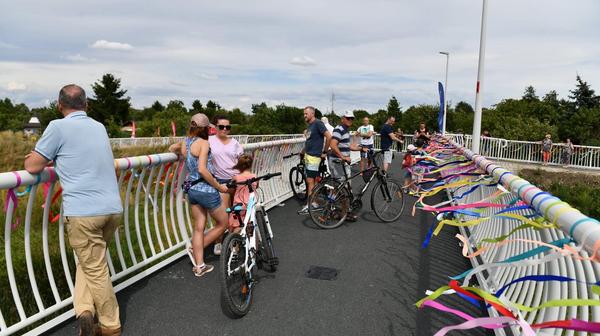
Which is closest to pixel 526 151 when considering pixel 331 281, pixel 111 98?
pixel 331 281

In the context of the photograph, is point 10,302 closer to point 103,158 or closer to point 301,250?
point 103,158

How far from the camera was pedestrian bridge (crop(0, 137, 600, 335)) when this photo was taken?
252 cm

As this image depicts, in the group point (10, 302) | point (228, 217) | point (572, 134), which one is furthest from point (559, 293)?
point (572, 134)

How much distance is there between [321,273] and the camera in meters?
4.71

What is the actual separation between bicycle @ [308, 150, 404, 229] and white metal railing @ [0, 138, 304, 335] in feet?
4.89

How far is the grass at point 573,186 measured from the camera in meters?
20.9

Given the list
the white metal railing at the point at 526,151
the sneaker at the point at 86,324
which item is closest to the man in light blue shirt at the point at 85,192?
the sneaker at the point at 86,324

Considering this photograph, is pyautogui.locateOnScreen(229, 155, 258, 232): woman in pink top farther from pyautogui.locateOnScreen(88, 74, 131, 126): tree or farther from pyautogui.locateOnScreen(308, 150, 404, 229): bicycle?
pyautogui.locateOnScreen(88, 74, 131, 126): tree

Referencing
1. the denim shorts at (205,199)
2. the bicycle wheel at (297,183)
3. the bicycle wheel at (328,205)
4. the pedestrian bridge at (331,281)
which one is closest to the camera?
the pedestrian bridge at (331,281)

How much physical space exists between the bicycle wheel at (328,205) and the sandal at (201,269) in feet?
7.10

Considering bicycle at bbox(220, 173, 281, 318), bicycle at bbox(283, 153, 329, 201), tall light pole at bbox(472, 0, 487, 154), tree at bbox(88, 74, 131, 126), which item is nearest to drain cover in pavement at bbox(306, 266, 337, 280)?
bicycle at bbox(220, 173, 281, 318)

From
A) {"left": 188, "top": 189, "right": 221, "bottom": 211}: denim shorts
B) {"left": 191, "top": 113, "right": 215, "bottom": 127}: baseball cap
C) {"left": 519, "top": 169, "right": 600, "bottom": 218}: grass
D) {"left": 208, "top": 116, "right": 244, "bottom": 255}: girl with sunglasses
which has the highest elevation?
{"left": 191, "top": 113, "right": 215, "bottom": 127}: baseball cap

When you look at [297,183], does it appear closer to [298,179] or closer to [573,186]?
[298,179]

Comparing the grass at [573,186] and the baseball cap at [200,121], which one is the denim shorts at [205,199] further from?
the grass at [573,186]
